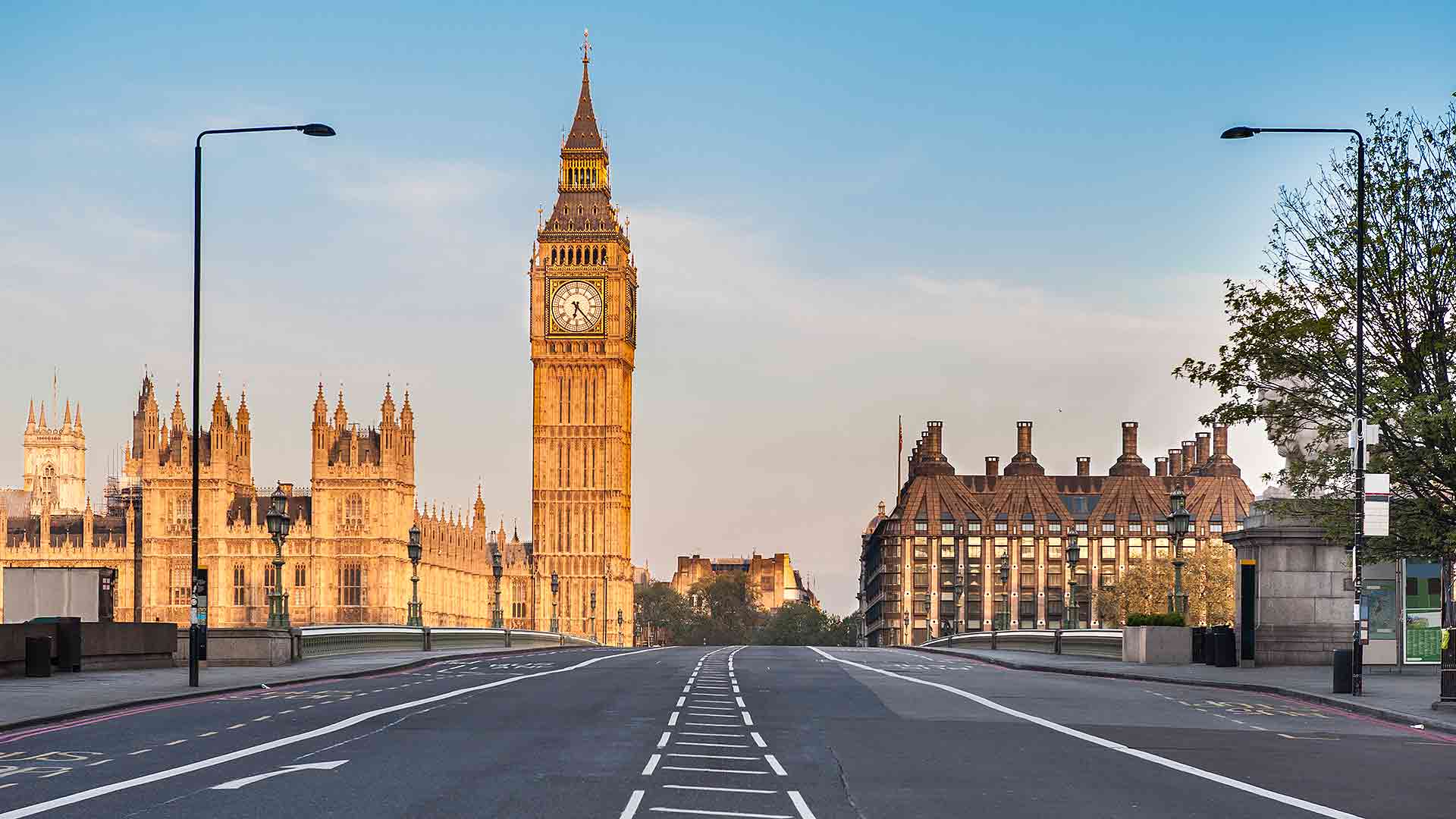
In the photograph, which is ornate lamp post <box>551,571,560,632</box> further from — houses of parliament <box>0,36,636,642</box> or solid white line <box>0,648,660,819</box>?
solid white line <box>0,648,660,819</box>

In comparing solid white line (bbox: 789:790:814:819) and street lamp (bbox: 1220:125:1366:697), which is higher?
street lamp (bbox: 1220:125:1366:697)

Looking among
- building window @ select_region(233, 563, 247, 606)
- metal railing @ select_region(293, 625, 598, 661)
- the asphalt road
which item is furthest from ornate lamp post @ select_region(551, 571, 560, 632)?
Answer: the asphalt road

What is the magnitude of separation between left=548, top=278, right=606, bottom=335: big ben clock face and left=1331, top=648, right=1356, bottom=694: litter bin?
461 feet

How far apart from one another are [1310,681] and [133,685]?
23.6 metres

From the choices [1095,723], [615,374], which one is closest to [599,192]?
[615,374]

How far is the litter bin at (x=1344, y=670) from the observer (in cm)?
2980

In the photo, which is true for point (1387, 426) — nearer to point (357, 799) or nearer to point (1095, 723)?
point (1095, 723)

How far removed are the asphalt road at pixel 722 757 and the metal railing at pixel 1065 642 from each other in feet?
70.9

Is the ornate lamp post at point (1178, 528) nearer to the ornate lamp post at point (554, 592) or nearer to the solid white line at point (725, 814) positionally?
the solid white line at point (725, 814)

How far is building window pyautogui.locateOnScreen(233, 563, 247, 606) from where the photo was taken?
13438 cm

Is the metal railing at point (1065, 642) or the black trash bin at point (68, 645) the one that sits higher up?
the black trash bin at point (68, 645)

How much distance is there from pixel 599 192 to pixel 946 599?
56930mm

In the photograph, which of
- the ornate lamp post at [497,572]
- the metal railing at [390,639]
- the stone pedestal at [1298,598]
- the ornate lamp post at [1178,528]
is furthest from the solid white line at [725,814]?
the ornate lamp post at [497,572]

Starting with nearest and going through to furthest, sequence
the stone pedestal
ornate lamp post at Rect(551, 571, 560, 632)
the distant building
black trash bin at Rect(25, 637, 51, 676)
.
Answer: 1. black trash bin at Rect(25, 637, 51, 676)
2. the stone pedestal
3. ornate lamp post at Rect(551, 571, 560, 632)
4. the distant building
